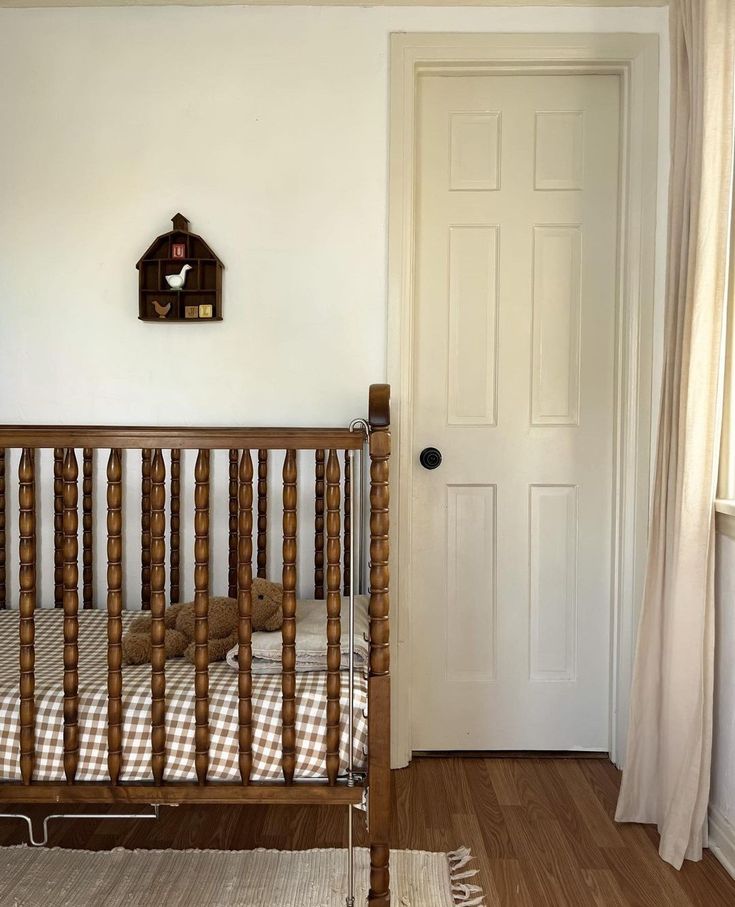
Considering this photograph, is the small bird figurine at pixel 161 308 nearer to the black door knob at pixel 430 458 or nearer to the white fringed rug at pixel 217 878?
the black door knob at pixel 430 458

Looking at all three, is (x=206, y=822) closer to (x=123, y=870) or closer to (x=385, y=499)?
(x=123, y=870)

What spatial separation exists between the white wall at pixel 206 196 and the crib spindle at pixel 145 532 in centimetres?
9

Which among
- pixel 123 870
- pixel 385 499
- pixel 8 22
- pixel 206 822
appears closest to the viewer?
pixel 385 499

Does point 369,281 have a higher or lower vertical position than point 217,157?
lower

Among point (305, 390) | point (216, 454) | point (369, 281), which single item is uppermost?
point (369, 281)

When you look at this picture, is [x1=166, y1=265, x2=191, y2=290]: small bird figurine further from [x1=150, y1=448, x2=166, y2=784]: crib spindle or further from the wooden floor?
the wooden floor

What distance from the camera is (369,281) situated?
253cm

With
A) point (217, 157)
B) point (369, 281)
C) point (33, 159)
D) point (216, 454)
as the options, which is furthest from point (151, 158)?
point (216, 454)

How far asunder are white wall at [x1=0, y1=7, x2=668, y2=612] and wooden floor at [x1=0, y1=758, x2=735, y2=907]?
77 cm

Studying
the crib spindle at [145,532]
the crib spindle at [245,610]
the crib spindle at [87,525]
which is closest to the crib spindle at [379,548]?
the crib spindle at [245,610]

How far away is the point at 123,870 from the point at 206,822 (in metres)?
0.28

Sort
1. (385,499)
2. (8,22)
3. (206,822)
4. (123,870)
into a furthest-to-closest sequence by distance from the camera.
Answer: (8,22) < (206,822) < (123,870) < (385,499)

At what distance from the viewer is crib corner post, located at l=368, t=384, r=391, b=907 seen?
Answer: 63.9 inches

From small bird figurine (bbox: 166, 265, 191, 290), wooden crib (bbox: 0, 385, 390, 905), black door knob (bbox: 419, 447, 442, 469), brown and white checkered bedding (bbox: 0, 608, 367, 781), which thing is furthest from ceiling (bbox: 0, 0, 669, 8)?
brown and white checkered bedding (bbox: 0, 608, 367, 781)
